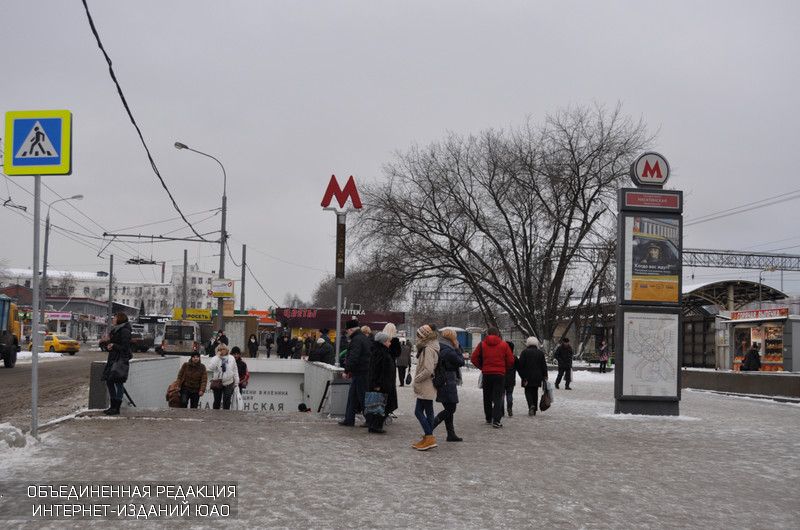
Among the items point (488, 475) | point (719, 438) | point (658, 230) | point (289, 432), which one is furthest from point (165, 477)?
point (658, 230)

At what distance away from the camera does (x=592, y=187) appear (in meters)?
40.5

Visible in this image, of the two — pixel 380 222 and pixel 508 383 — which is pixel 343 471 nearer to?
pixel 508 383

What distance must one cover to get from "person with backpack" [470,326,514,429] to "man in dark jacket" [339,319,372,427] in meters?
2.01

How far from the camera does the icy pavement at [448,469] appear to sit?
7.07 m

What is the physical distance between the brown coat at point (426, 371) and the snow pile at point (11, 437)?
188 inches

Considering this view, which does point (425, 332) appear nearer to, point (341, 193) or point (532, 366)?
point (341, 193)

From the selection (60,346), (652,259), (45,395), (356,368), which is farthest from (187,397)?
(60,346)

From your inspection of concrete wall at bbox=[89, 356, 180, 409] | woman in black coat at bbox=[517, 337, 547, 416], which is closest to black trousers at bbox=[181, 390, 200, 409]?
concrete wall at bbox=[89, 356, 180, 409]

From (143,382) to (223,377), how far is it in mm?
2406

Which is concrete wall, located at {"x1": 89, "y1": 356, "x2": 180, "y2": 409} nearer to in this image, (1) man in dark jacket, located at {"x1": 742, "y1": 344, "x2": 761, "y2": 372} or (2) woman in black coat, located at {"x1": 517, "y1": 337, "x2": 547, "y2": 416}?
(2) woman in black coat, located at {"x1": 517, "y1": 337, "x2": 547, "y2": 416}

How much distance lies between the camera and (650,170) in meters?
18.0

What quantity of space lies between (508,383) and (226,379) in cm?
577

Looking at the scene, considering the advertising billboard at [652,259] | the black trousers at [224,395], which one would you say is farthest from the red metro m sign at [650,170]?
the black trousers at [224,395]

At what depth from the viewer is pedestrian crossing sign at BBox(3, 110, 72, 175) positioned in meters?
9.60
